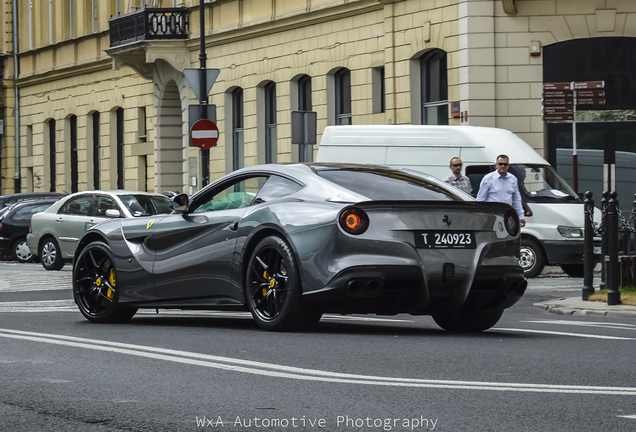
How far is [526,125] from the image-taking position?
1016 inches

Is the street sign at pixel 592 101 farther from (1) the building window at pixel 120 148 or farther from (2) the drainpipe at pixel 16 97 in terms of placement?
(2) the drainpipe at pixel 16 97

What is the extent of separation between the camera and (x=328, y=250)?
9.44 m

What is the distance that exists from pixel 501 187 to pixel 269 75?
634 inches

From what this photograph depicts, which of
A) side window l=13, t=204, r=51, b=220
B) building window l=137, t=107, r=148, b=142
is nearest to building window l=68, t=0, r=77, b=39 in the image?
building window l=137, t=107, r=148, b=142

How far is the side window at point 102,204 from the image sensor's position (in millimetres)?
22655

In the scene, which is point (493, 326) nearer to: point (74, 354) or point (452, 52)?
point (74, 354)

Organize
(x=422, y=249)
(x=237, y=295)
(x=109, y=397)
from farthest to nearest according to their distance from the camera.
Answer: (x=237, y=295) → (x=422, y=249) → (x=109, y=397)

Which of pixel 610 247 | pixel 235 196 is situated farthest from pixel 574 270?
pixel 235 196

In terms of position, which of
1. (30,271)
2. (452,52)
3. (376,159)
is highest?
(452,52)

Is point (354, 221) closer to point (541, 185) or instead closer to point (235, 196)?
point (235, 196)

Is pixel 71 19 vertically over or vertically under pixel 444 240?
over

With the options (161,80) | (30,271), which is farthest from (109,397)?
(161,80)

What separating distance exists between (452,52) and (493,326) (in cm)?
1638

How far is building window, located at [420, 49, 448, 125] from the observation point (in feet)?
89.8
